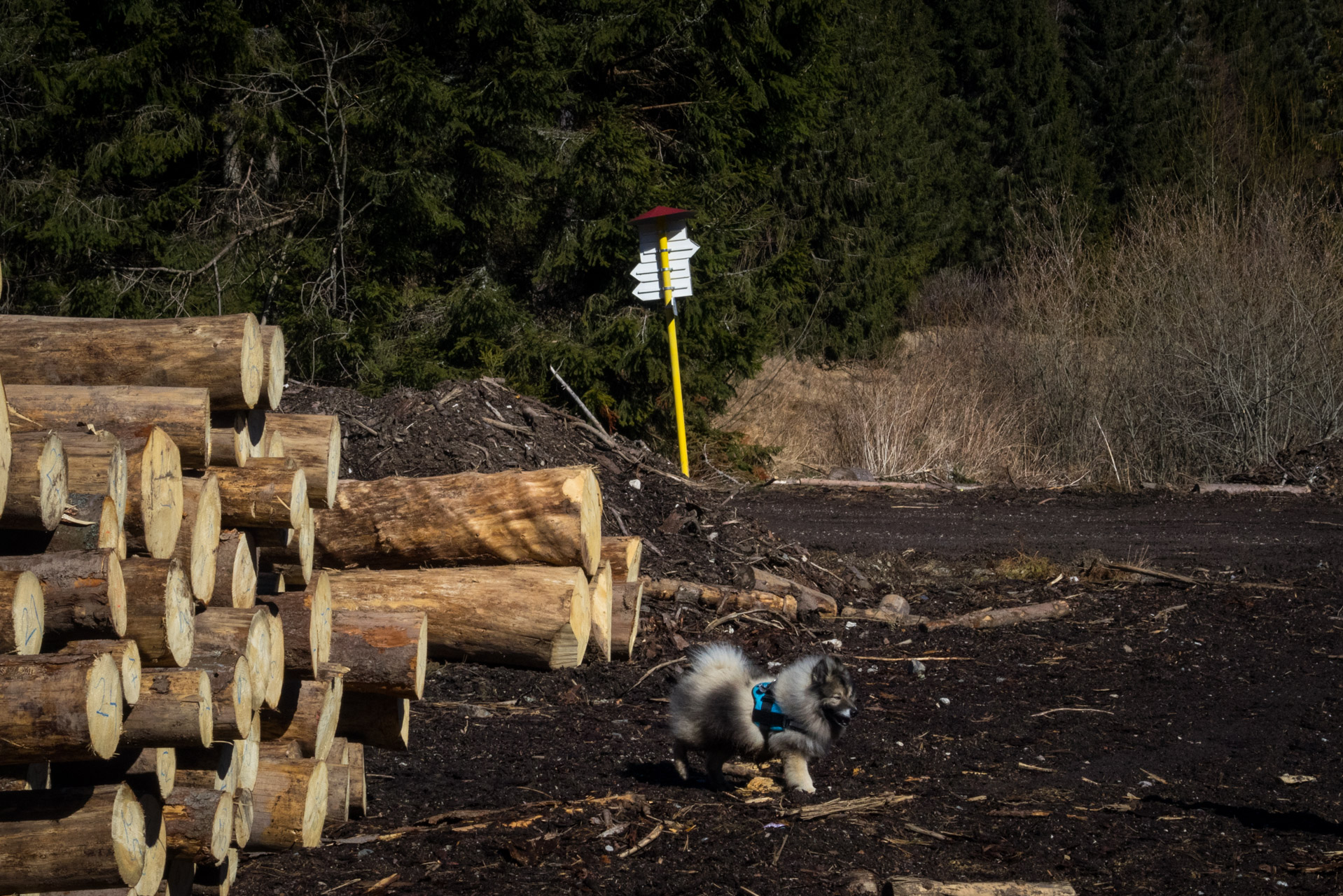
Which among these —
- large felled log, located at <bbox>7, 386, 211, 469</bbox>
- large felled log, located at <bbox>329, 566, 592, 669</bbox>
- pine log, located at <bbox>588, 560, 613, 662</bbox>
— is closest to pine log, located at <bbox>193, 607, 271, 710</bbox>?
large felled log, located at <bbox>7, 386, 211, 469</bbox>

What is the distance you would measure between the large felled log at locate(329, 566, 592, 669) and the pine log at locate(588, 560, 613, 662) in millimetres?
304

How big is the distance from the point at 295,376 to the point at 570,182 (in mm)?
4250

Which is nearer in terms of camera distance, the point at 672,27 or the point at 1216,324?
the point at 672,27

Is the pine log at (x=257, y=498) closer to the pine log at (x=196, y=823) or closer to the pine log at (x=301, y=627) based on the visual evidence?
the pine log at (x=301, y=627)

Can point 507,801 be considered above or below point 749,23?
below

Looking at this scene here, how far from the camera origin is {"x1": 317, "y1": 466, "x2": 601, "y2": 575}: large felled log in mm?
6254

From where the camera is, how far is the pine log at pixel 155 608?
3.24 m

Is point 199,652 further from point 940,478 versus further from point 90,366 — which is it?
point 940,478

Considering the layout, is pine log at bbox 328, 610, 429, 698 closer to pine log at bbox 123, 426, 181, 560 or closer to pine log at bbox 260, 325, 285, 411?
pine log at bbox 260, 325, 285, 411

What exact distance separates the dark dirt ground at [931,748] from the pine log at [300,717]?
16.0 inches

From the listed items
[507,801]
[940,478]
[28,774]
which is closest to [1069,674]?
[507,801]

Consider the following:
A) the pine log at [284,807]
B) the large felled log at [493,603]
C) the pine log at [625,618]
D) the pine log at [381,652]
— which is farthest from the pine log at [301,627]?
the pine log at [625,618]

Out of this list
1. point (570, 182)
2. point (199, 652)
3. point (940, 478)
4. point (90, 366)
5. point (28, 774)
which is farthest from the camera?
point (940, 478)

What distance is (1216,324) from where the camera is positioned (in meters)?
15.1
